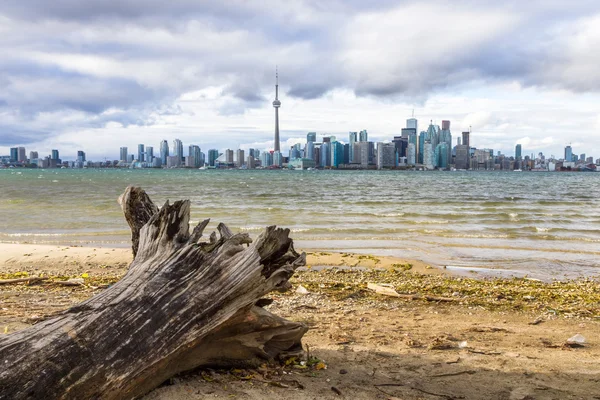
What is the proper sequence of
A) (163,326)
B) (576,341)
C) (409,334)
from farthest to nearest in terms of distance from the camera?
(409,334)
(576,341)
(163,326)

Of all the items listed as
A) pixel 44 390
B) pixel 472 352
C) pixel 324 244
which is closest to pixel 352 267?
pixel 324 244

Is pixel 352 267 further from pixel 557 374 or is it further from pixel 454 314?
pixel 557 374

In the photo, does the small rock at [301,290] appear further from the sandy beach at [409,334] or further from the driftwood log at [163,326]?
the driftwood log at [163,326]

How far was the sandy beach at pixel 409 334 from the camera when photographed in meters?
4.44

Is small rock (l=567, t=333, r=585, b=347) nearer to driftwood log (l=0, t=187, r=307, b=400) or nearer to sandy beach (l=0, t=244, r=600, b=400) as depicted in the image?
sandy beach (l=0, t=244, r=600, b=400)

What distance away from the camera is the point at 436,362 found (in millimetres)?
5309

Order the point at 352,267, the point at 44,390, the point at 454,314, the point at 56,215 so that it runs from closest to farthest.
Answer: the point at 44,390 < the point at 454,314 < the point at 352,267 < the point at 56,215

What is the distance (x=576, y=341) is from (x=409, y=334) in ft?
6.66

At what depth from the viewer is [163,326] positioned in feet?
12.1

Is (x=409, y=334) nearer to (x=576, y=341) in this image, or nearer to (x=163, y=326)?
(x=576, y=341)

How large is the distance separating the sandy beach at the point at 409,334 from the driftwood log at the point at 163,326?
0.29 m

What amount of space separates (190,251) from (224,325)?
0.69 meters

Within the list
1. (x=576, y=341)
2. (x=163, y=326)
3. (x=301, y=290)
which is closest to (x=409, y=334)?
(x=576, y=341)

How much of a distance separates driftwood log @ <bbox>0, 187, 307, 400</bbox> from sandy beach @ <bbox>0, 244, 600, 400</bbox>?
29 cm
